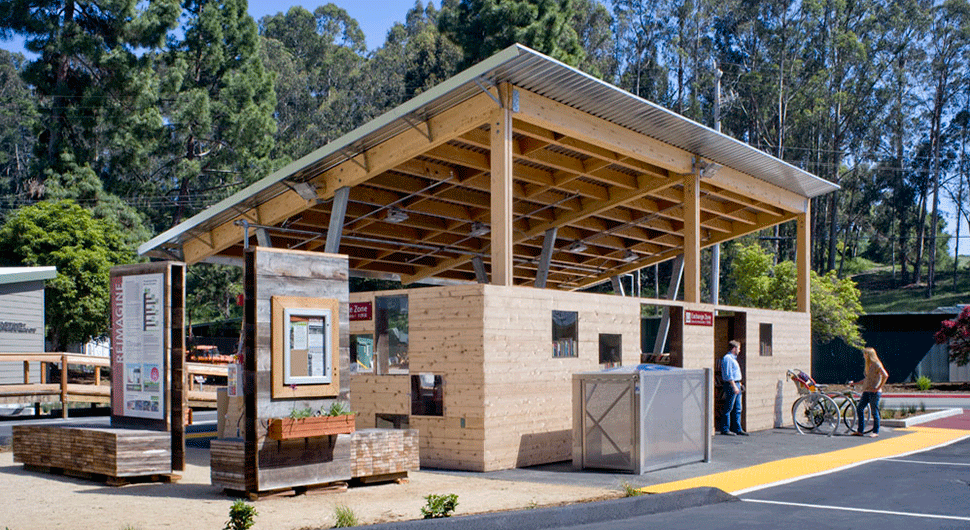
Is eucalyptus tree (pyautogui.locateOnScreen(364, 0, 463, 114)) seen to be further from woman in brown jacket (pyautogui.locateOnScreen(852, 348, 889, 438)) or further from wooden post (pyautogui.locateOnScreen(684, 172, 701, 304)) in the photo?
woman in brown jacket (pyautogui.locateOnScreen(852, 348, 889, 438))

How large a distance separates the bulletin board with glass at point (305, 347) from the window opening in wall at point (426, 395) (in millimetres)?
2990

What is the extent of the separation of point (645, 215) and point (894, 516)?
16.1m

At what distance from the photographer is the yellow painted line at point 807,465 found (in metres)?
11.4

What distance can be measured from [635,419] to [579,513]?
3504 millimetres

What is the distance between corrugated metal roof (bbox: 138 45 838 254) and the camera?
13.8m

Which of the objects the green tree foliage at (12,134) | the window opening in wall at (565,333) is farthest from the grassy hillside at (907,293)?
the green tree foliage at (12,134)

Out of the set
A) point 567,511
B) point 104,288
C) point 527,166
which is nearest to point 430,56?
point 104,288

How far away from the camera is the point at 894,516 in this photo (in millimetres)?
9352

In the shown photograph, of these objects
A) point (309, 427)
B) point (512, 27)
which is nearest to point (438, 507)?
point (309, 427)

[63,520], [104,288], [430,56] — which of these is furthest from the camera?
[430,56]

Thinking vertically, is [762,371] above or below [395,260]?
below

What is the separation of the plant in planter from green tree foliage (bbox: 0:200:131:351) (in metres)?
→ 26.3

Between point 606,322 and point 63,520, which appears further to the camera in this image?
point 606,322

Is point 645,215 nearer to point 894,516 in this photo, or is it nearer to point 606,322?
point 606,322
